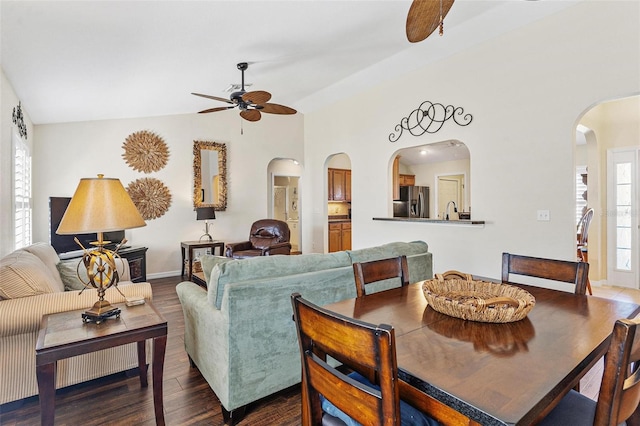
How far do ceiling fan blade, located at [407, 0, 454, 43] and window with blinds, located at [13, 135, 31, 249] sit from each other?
12.6ft

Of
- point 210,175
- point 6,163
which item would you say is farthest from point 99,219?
point 210,175

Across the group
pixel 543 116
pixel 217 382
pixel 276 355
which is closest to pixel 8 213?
pixel 217 382

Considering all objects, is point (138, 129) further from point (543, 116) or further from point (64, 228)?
point (543, 116)

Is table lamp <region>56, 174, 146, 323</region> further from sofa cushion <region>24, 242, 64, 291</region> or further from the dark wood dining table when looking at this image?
the dark wood dining table

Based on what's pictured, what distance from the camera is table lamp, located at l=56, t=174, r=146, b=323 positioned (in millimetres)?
1763

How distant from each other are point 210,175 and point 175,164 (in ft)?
2.09

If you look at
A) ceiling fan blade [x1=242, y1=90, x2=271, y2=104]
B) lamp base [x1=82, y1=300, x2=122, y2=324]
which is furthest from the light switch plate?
lamp base [x1=82, y1=300, x2=122, y2=324]

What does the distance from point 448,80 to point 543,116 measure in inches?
50.4

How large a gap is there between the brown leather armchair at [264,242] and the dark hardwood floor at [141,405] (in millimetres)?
3051

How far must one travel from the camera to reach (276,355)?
6.61ft

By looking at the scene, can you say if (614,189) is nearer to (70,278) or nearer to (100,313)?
(100,313)

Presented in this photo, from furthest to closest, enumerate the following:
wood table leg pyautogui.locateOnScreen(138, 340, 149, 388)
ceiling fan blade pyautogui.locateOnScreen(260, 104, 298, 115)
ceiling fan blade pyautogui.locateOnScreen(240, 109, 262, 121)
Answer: ceiling fan blade pyautogui.locateOnScreen(240, 109, 262, 121) < ceiling fan blade pyautogui.locateOnScreen(260, 104, 298, 115) < wood table leg pyautogui.locateOnScreen(138, 340, 149, 388)

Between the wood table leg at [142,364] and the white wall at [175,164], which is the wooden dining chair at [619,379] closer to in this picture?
the wood table leg at [142,364]

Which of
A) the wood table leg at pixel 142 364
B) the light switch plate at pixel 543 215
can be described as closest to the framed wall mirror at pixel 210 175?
the wood table leg at pixel 142 364
